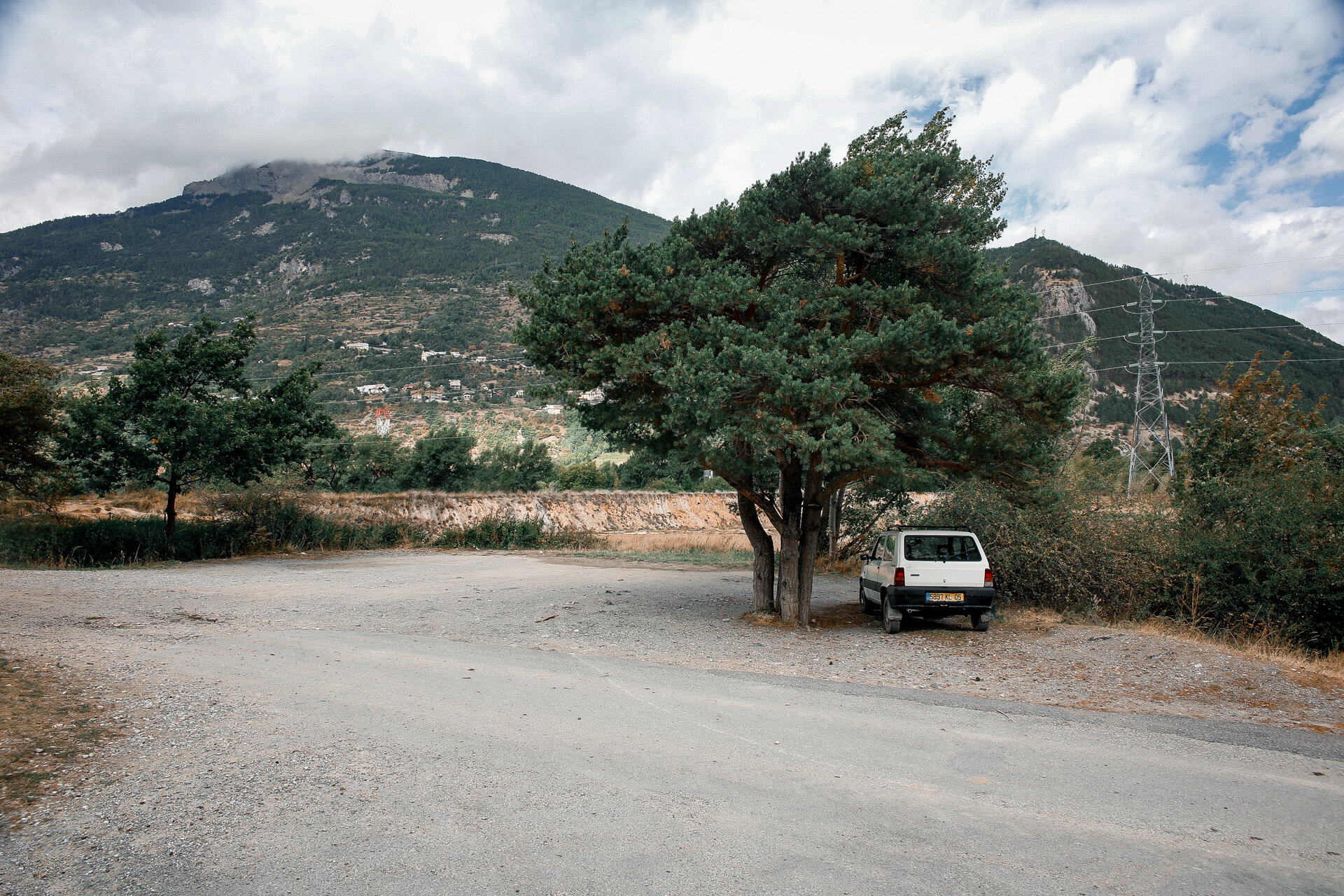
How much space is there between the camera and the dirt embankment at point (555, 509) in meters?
31.8

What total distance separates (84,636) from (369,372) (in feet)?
189

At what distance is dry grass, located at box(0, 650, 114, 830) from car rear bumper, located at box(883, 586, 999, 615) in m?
10.7

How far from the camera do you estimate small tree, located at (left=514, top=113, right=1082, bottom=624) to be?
10.2m

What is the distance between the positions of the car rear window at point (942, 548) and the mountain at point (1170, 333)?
2355 inches

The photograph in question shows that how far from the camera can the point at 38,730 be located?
5516mm

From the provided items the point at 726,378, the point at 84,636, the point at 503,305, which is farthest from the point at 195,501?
the point at 503,305

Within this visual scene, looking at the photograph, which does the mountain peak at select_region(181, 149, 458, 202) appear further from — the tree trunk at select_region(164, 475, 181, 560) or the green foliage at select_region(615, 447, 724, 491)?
the tree trunk at select_region(164, 475, 181, 560)

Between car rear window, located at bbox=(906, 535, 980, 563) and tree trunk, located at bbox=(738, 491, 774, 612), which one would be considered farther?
tree trunk, located at bbox=(738, 491, 774, 612)

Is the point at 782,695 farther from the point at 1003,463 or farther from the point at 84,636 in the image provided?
the point at 84,636

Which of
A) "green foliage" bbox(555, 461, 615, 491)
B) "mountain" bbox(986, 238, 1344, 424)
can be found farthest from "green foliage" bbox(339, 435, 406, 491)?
"mountain" bbox(986, 238, 1344, 424)

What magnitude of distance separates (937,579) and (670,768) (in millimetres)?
8265

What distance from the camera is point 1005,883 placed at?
12.3ft

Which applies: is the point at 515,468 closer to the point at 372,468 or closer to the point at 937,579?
the point at 372,468

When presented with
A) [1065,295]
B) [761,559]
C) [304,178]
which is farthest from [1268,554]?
[304,178]
